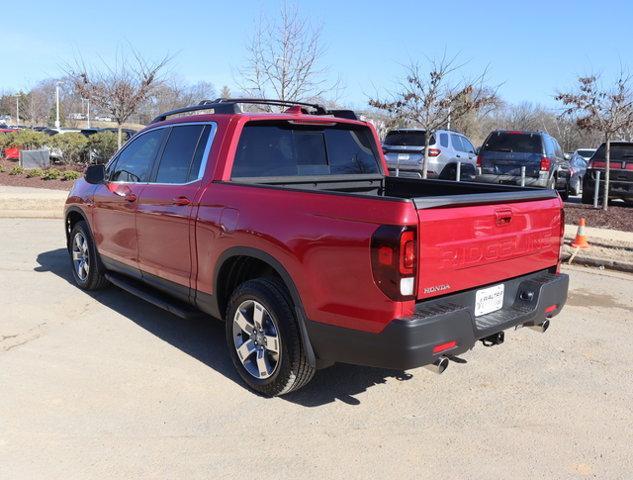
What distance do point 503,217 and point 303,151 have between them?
184 cm

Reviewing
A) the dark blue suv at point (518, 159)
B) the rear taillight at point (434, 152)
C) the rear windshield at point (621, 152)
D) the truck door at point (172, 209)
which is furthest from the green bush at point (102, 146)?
the truck door at point (172, 209)

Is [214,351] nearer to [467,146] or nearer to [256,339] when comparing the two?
[256,339]

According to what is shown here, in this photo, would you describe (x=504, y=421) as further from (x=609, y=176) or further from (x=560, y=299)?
(x=609, y=176)

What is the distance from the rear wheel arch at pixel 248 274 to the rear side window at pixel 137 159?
4.82 ft

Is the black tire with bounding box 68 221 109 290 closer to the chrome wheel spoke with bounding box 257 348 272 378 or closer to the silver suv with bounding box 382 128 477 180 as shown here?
the chrome wheel spoke with bounding box 257 348 272 378

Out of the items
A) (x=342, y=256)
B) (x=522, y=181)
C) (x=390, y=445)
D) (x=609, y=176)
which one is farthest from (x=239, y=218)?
(x=609, y=176)

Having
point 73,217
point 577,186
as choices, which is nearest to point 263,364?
point 73,217

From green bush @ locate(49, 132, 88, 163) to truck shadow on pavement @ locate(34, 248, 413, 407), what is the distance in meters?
15.2

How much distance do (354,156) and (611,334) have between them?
2.92 meters

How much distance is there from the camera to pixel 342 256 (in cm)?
321

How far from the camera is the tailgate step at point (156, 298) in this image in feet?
15.0

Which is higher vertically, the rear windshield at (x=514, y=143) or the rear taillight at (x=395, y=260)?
the rear windshield at (x=514, y=143)

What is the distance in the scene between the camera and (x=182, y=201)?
4.47 meters

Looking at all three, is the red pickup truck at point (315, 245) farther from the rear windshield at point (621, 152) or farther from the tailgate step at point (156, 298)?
the rear windshield at point (621, 152)
